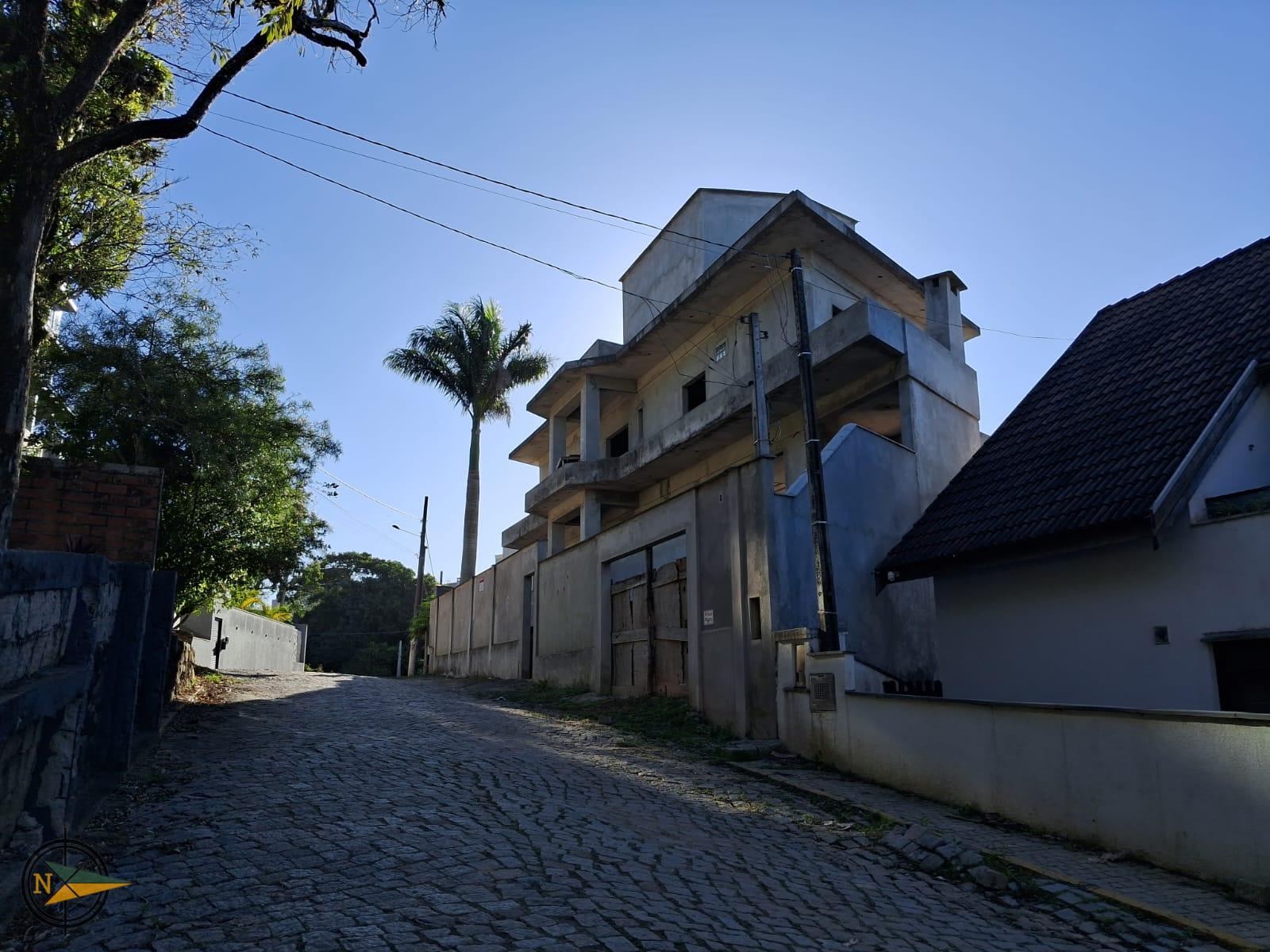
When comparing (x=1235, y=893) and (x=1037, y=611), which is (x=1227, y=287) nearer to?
(x=1037, y=611)

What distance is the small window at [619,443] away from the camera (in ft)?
90.4

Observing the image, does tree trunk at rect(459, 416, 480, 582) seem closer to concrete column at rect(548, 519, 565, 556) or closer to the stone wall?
concrete column at rect(548, 519, 565, 556)

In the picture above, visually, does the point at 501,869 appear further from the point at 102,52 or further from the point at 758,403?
the point at 758,403

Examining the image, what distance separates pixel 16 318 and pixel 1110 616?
12638mm

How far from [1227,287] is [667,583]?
32.8 feet

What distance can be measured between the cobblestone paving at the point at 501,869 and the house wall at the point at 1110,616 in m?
4.93

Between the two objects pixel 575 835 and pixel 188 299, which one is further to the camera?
pixel 188 299

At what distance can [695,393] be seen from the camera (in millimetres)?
23562

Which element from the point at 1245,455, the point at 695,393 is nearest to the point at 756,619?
the point at 1245,455

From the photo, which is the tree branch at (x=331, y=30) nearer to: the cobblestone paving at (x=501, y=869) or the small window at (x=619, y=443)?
the cobblestone paving at (x=501, y=869)

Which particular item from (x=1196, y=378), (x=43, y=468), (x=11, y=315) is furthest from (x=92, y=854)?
(x=1196, y=378)

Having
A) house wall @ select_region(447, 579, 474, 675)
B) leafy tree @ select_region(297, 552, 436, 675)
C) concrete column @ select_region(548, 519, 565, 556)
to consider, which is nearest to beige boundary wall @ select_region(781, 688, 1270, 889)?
concrete column @ select_region(548, 519, 565, 556)

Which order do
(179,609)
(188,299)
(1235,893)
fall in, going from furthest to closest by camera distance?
1. (179,609)
2. (188,299)
3. (1235,893)

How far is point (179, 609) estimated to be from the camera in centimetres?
1520
